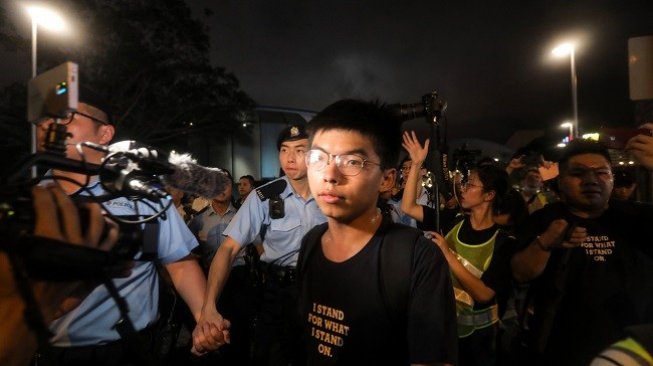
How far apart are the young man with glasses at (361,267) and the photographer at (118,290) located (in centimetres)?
87

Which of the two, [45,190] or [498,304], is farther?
[498,304]

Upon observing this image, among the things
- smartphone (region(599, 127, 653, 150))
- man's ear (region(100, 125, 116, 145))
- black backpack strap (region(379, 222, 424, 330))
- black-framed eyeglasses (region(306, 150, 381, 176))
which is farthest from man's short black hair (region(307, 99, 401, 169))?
smartphone (region(599, 127, 653, 150))

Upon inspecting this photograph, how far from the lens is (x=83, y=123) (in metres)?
2.43

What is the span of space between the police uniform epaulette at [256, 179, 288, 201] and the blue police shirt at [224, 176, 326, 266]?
0.04 m

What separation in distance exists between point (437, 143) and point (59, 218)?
266cm

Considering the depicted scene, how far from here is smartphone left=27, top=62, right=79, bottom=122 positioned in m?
1.15

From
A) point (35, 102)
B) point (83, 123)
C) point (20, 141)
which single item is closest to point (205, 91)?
point (20, 141)

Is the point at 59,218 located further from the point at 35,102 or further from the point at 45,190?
the point at 35,102

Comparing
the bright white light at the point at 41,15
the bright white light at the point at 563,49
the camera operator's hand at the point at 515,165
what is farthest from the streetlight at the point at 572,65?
the bright white light at the point at 41,15

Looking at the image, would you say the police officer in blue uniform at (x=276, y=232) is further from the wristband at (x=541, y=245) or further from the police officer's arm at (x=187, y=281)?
the wristband at (x=541, y=245)

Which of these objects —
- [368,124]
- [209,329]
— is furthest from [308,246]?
[209,329]

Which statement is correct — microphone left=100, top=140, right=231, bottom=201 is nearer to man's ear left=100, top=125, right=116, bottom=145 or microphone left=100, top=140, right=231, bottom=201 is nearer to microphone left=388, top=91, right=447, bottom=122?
man's ear left=100, top=125, right=116, bottom=145

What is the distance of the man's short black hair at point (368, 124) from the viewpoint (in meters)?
1.96

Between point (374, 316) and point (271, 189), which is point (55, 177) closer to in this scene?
point (374, 316)
